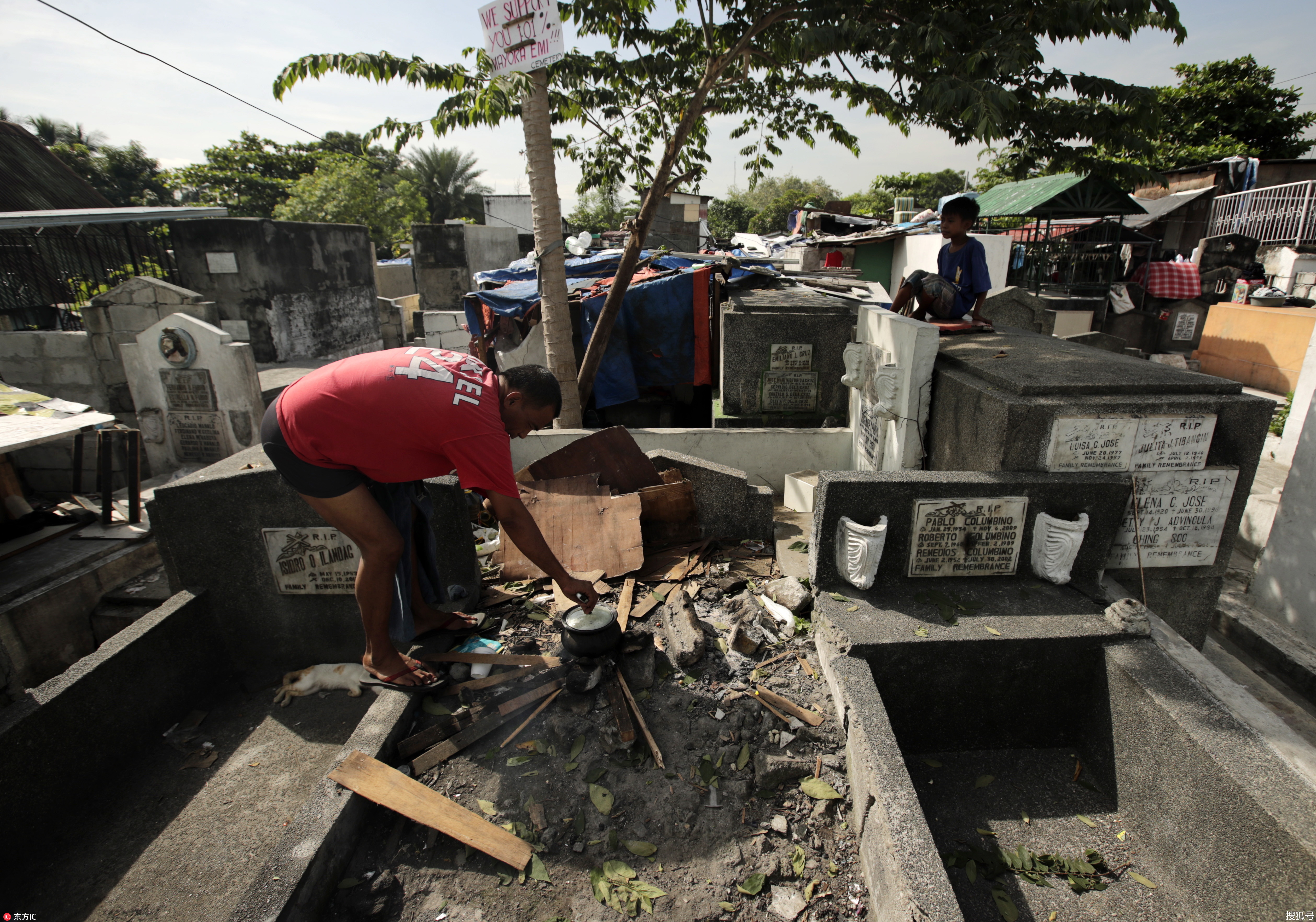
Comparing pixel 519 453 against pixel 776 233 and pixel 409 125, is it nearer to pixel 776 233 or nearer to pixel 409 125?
pixel 409 125

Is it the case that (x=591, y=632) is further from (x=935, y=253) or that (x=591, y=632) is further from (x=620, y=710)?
(x=935, y=253)

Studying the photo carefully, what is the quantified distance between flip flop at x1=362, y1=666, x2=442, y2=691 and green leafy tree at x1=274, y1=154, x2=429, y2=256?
23998 mm

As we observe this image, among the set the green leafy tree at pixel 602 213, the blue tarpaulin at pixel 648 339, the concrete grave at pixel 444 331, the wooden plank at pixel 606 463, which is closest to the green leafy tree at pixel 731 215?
the green leafy tree at pixel 602 213

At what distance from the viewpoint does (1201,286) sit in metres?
15.5

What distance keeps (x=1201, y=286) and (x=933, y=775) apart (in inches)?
721

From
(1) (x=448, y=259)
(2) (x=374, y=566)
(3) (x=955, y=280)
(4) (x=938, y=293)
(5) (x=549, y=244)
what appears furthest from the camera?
(1) (x=448, y=259)

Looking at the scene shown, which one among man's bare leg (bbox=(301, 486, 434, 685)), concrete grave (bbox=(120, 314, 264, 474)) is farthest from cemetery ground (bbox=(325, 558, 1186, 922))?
concrete grave (bbox=(120, 314, 264, 474))

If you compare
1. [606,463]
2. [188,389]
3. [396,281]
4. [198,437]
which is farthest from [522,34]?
[396,281]

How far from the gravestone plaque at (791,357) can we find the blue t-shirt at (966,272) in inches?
57.5

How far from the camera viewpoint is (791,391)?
6.34 meters

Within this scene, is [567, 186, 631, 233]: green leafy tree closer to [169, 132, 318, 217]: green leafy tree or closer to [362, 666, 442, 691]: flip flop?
[362, 666, 442, 691]: flip flop

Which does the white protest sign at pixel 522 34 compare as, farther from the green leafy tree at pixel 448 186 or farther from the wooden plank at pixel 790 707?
the green leafy tree at pixel 448 186

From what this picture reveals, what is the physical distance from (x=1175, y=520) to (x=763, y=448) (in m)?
2.97

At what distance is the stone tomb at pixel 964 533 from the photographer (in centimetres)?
319
